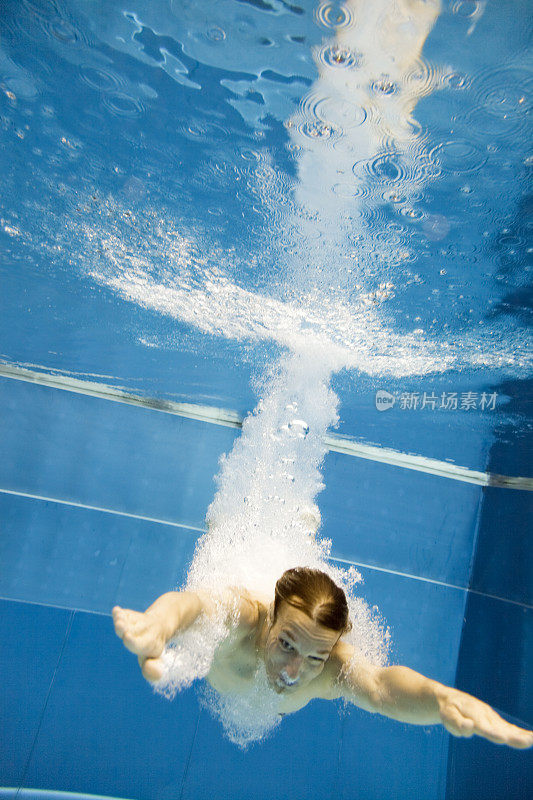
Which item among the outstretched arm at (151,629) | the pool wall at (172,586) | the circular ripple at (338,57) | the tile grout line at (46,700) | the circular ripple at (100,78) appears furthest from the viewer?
the pool wall at (172,586)

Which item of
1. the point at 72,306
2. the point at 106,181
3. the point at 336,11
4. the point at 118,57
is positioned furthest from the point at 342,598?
the point at 72,306

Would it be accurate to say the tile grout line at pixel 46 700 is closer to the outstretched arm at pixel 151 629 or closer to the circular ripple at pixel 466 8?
the outstretched arm at pixel 151 629

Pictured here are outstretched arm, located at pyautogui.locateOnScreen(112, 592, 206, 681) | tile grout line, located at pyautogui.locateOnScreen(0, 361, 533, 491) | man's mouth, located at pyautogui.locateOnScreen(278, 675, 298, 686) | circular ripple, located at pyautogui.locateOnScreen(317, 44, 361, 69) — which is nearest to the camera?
outstretched arm, located at pyautogui.locateOnScreen(112, 592, 206, 681)

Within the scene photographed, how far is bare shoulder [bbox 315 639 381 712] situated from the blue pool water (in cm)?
188

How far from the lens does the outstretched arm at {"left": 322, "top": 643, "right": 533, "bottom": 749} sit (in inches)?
86.7

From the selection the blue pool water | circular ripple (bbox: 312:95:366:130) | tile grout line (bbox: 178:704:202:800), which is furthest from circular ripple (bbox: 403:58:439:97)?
tile grout line (bbox: 178:704:202:800)

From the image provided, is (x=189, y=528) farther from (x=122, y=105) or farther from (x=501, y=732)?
(x=501, y=732)

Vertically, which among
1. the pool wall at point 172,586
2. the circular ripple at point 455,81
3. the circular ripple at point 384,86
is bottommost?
the pool wall at point 172,586

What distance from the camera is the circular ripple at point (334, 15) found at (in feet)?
8.16

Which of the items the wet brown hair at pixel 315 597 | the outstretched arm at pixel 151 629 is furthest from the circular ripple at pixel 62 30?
the wet brown hair at pixel 315 597

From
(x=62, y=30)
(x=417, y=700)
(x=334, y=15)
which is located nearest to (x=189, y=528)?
(x=417, y=700)

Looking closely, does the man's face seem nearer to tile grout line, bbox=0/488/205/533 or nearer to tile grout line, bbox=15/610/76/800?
tile grout line, bbox=15/610/76/800

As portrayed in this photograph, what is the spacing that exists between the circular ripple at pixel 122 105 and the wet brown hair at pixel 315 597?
3.54 m

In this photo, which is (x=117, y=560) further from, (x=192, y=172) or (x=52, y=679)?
(x=192, y=172)
